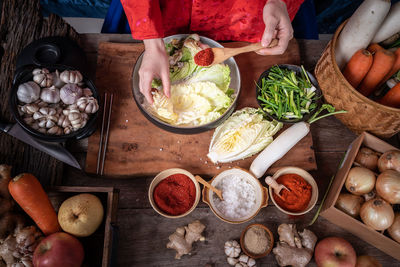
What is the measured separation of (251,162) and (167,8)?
3.11ft

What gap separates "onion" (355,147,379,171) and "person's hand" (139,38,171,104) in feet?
3.41

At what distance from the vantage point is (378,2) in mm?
1290

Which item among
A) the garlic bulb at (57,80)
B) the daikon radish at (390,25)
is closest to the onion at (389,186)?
the daikon radish at (390,25)

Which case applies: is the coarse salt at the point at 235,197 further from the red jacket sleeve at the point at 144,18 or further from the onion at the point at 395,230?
the red jacket sleeve at the point at 144,18

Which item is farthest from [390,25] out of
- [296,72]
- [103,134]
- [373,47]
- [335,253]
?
[103,134]

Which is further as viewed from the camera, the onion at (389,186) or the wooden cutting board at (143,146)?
the wooden cutting board at (143,146)

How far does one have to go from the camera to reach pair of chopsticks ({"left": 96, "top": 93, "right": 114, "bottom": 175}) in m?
1.51

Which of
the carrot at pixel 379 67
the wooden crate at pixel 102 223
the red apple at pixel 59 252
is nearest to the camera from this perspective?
the red apple at pixel 59 252

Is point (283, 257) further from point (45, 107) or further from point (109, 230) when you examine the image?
point (45, 107)

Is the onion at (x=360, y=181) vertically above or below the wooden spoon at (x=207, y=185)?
above

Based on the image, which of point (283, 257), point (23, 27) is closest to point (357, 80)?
point (283, 257)

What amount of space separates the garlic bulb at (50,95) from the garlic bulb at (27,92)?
0.10 feet

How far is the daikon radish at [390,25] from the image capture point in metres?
1.36

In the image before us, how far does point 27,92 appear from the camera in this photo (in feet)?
4.37
